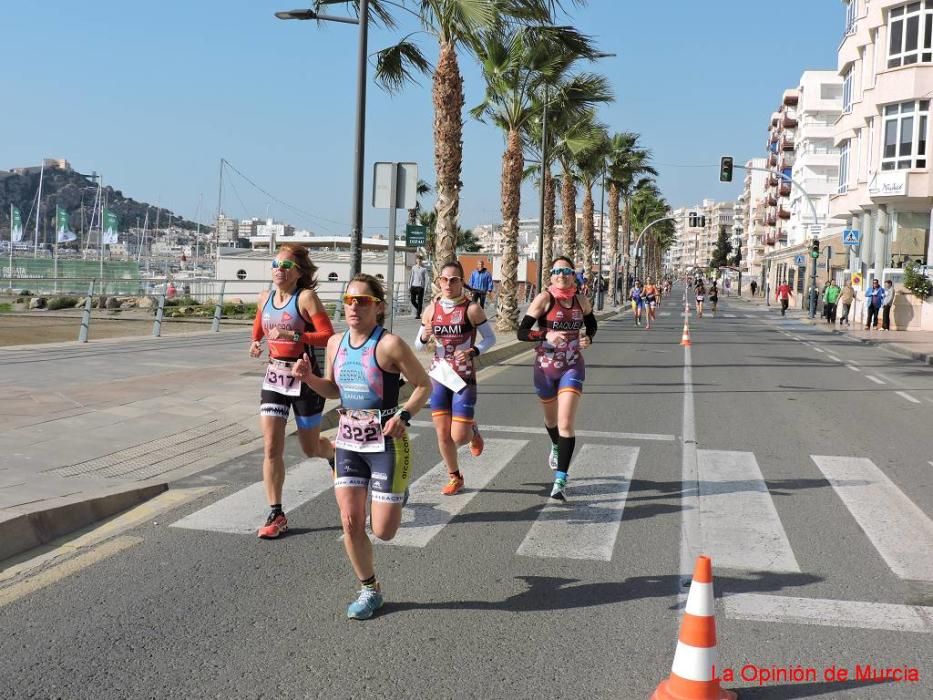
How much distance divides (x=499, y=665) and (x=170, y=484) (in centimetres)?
390

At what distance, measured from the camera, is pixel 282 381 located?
5.60 m

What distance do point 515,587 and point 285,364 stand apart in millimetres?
2000

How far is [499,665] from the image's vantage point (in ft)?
12.4

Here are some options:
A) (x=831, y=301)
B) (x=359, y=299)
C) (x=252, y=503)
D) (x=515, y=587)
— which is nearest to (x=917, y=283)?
(x=831, y=301)

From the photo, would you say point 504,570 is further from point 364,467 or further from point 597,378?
point 597,378

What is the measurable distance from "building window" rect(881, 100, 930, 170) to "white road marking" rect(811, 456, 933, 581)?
3047 cm

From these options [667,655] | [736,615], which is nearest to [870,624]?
[736,615]

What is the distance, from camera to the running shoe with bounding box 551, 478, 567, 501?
670 cm

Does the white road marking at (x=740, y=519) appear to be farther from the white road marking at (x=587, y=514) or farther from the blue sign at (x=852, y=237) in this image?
the blue sign at (x=852, y=237)

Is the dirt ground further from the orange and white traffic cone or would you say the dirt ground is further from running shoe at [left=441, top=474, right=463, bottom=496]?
the orange and white traffic cone

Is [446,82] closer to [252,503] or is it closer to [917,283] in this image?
[252,503]

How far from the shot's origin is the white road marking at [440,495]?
5.80 m

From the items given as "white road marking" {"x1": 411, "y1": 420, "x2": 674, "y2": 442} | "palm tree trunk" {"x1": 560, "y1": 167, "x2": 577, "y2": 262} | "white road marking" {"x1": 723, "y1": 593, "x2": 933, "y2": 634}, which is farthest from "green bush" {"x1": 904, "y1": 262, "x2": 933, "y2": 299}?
"white road marking" {"x1": 723, "y1": 593, "x2": 933, "y2": 634}

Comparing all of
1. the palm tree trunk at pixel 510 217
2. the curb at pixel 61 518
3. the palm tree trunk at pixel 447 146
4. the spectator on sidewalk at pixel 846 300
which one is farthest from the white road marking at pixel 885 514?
the spectator on sidewalk at pixel 846 300
